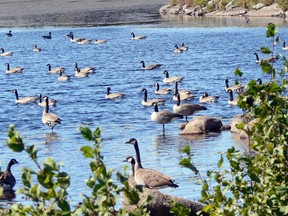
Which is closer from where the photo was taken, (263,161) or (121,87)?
(263,161)

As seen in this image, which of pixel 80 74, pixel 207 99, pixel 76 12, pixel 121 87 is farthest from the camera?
pixel 76 12

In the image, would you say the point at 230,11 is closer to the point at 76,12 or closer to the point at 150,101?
the point at 76,12

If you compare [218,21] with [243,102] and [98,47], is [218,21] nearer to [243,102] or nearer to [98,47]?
[98,47]

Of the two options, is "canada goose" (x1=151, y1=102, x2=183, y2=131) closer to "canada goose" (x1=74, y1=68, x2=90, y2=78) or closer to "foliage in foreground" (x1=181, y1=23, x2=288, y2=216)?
"canada goose" (x1=74, y1=68, x2=90, y2=78)

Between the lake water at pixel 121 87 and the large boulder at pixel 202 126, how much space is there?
0.47 m

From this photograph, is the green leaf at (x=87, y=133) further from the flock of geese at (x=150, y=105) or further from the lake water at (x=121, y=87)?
the flock of geese at (x=150, y=105)

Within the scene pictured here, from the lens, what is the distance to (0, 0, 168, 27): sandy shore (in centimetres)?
6656

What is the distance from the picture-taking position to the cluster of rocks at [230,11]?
202 feet

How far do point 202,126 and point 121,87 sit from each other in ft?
36.3

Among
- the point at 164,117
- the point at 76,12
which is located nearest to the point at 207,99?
the point at 164,117

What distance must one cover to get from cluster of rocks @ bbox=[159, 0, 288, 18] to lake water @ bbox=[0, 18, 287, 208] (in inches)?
287

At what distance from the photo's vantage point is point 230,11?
67.0m

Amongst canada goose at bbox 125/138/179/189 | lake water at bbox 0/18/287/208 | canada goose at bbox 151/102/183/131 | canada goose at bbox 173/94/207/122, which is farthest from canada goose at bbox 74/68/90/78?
canada goose at bbox 125/138/179/189

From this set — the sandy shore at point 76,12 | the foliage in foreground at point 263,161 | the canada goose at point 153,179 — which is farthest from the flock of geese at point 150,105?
the sandy shore at point 76,12
